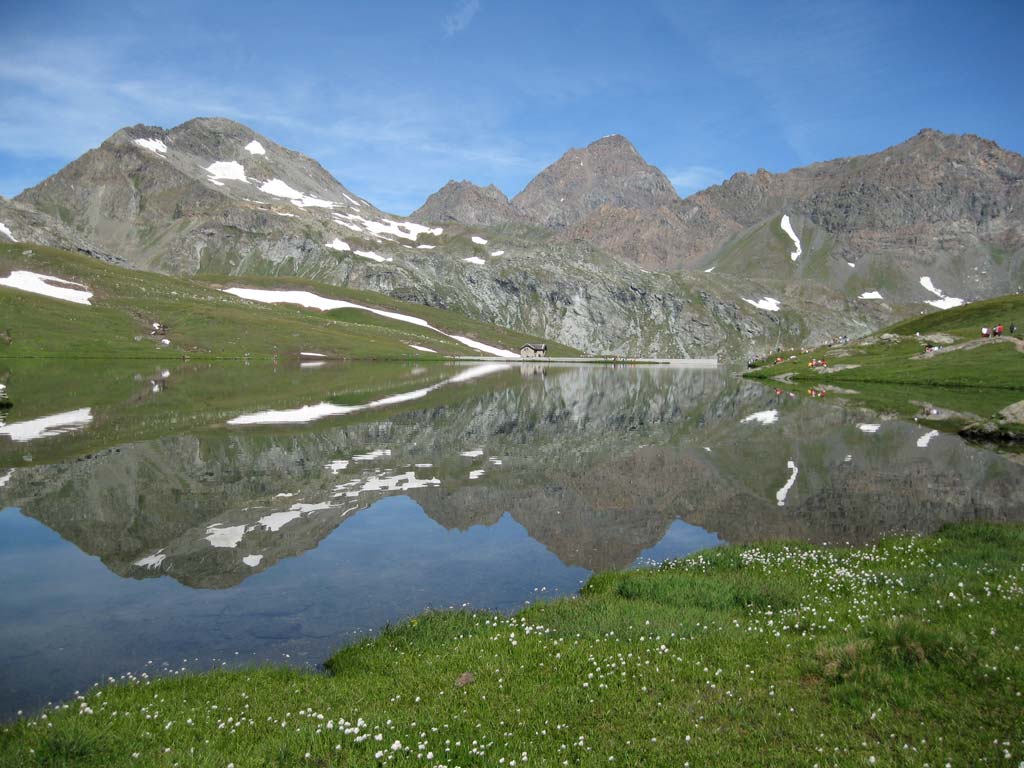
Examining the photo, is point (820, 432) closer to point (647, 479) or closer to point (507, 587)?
point (647, 479)

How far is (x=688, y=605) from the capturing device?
16.8 metres

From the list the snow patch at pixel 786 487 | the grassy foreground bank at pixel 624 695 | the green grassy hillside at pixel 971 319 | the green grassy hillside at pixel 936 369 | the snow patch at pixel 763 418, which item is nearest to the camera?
the grassy foreground bank at pixel 624 695

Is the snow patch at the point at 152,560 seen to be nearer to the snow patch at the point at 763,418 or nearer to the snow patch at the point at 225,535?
the snow patch at the point at 225,535

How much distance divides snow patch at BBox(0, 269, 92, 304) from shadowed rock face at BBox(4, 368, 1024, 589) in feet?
500

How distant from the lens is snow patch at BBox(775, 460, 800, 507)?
3199 centimetres

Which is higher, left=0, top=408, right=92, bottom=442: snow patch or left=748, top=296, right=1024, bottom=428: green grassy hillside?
left=748, top=296, right=1024, bottom=428: green grassy hillside

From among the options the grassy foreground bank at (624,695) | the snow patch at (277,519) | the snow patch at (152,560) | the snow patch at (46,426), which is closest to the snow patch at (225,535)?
the snow patch at (277,519)

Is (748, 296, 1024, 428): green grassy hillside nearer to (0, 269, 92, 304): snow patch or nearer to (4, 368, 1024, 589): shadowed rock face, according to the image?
(4, 368, 1024, 589): shadowed rock face

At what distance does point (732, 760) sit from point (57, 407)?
217ft

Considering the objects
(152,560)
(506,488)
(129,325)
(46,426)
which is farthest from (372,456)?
(129,325)

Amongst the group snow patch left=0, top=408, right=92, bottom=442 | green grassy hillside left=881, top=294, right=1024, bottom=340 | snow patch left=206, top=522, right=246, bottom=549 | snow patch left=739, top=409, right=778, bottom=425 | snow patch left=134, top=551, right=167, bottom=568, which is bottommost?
snow patch left=0, top=408, right=92, bottom=442

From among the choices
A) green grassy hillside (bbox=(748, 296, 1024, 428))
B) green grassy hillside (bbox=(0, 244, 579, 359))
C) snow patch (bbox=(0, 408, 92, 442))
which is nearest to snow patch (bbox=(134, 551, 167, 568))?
snow patch (bbox=(0, 408, 92, 442))

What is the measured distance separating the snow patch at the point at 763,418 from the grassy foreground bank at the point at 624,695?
4857cm

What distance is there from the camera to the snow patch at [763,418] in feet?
209
